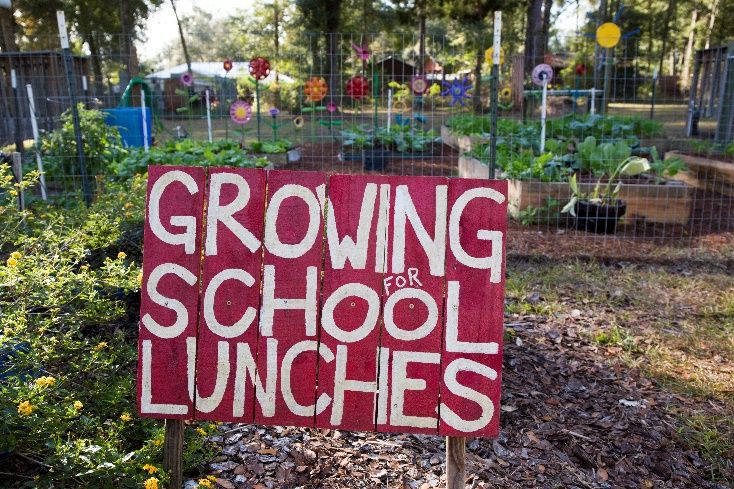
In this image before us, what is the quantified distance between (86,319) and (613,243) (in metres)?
5.13

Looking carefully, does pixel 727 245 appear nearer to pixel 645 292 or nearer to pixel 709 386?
pixel 645 292

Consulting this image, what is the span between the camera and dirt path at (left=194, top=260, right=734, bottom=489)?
97.5 inches

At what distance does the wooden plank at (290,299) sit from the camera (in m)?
2.01

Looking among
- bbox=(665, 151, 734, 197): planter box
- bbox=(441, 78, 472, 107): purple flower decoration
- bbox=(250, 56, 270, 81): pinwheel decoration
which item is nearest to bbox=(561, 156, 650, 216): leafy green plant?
bbox=(665, 151, 734, 197): planter box

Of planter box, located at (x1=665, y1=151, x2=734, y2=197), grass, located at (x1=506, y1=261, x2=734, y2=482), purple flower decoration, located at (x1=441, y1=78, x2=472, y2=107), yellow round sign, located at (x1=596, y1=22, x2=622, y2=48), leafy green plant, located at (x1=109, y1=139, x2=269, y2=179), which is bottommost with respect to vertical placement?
grass, located at (x1=506, y1=261, x2=734, y2=482)

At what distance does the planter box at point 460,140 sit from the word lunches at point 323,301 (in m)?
9.17

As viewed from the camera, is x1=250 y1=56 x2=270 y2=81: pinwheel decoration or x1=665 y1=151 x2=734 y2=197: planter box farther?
x1=250 y1=56 x2=270 y2=81: pinwheel decoration

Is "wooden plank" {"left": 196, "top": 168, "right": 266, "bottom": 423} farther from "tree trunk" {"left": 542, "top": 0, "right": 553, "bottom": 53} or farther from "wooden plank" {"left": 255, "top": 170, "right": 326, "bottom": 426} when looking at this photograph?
"tree trunk" {"left": 542, "top": 0, "right": 553, "bottom": 53}

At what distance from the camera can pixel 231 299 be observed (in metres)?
2.03

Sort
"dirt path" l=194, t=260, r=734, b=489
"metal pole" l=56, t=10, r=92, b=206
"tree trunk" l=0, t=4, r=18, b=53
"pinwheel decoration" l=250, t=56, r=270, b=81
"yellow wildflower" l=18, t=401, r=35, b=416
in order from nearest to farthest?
"yellow wildflower" l=18, t=401, r=35, b=416 → "dirt path" l=194, t=260, r=734, b=489 → "metal pole" l=56, t=10, r=92, b=206 → "pinwheel decoration" l=250, t=56, r=270, b=81 → "tree trunk" l=0, t=4, r=18, b=53

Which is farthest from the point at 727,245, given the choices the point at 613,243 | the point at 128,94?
the point at 128,94

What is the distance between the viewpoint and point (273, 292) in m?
2.01

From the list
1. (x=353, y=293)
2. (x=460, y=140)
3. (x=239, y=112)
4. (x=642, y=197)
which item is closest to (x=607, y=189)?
(x=642, y=197)

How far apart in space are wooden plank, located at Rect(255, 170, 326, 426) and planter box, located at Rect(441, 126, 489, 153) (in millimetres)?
9189
